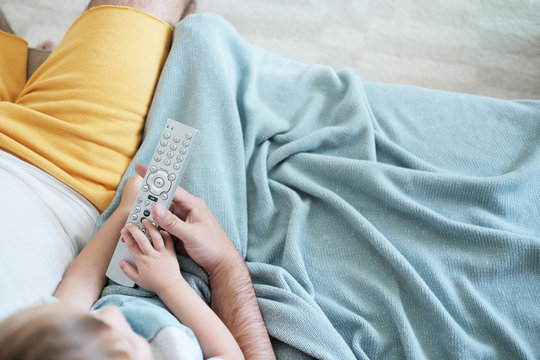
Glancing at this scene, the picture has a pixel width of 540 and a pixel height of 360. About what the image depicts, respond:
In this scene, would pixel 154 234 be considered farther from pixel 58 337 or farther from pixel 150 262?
pixel 58 337

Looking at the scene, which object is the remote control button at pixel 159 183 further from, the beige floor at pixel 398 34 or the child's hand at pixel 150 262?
the beige floor at pixel 398 34

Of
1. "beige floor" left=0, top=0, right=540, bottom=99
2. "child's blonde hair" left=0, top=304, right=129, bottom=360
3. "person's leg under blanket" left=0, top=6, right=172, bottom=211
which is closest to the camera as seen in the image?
"child's blonde hair" left=0, top=304, right=129, bottom=360

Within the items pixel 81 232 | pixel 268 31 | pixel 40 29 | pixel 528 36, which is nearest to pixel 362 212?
pixel 81 232

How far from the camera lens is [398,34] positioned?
133 cm

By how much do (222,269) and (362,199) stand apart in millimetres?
276

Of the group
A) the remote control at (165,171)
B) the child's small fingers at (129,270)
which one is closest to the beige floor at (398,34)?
the remote control at (165,171)

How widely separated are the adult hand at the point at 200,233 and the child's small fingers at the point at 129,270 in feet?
0.26

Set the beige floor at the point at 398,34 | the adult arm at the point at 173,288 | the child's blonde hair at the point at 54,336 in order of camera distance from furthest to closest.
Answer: the beige floor at the point at 398,34, the adult arm at the point at 173,288, the child's blonde hair at the point at 54,336

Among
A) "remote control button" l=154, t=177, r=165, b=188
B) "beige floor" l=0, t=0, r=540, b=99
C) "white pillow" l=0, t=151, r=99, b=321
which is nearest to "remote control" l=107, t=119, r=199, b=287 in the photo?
"remote control button" l=154, t=177, r=165, b=188

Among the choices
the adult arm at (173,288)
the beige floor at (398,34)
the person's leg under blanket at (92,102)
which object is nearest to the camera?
the adult arm at (173,288)

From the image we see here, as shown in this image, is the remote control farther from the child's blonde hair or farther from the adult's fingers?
the child's blonde hair

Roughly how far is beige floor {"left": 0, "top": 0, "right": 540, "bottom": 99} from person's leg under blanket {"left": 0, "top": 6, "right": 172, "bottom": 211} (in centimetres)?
50

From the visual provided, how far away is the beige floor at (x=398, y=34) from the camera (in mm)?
1292

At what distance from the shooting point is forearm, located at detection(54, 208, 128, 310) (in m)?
0.66
